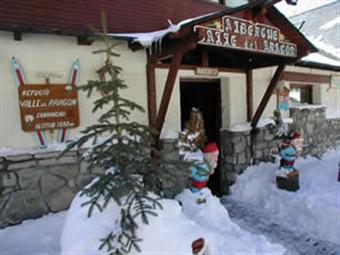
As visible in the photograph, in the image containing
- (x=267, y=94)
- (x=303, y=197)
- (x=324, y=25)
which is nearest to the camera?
(x=303, y=197)

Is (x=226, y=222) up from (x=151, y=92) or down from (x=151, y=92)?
down

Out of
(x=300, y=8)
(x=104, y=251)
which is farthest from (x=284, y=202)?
(x=300, y=8)

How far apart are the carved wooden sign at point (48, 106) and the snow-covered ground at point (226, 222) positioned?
1.35 m

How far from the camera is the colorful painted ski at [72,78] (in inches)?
183

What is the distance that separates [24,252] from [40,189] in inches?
41.1

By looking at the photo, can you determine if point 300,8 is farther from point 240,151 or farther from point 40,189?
point 40,189

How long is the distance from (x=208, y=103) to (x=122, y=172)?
4.88 m

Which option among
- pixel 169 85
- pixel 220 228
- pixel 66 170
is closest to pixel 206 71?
pixel 169 85

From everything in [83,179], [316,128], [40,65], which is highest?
[40,65]

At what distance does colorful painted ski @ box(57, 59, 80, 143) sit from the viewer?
464 cm

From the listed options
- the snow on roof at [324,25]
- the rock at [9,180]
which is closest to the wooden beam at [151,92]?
the rock at [9,180]

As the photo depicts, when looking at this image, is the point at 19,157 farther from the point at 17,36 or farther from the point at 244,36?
the point at 244,36

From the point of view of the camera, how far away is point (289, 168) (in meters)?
5.96

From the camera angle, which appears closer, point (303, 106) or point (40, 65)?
point (40, 65)
